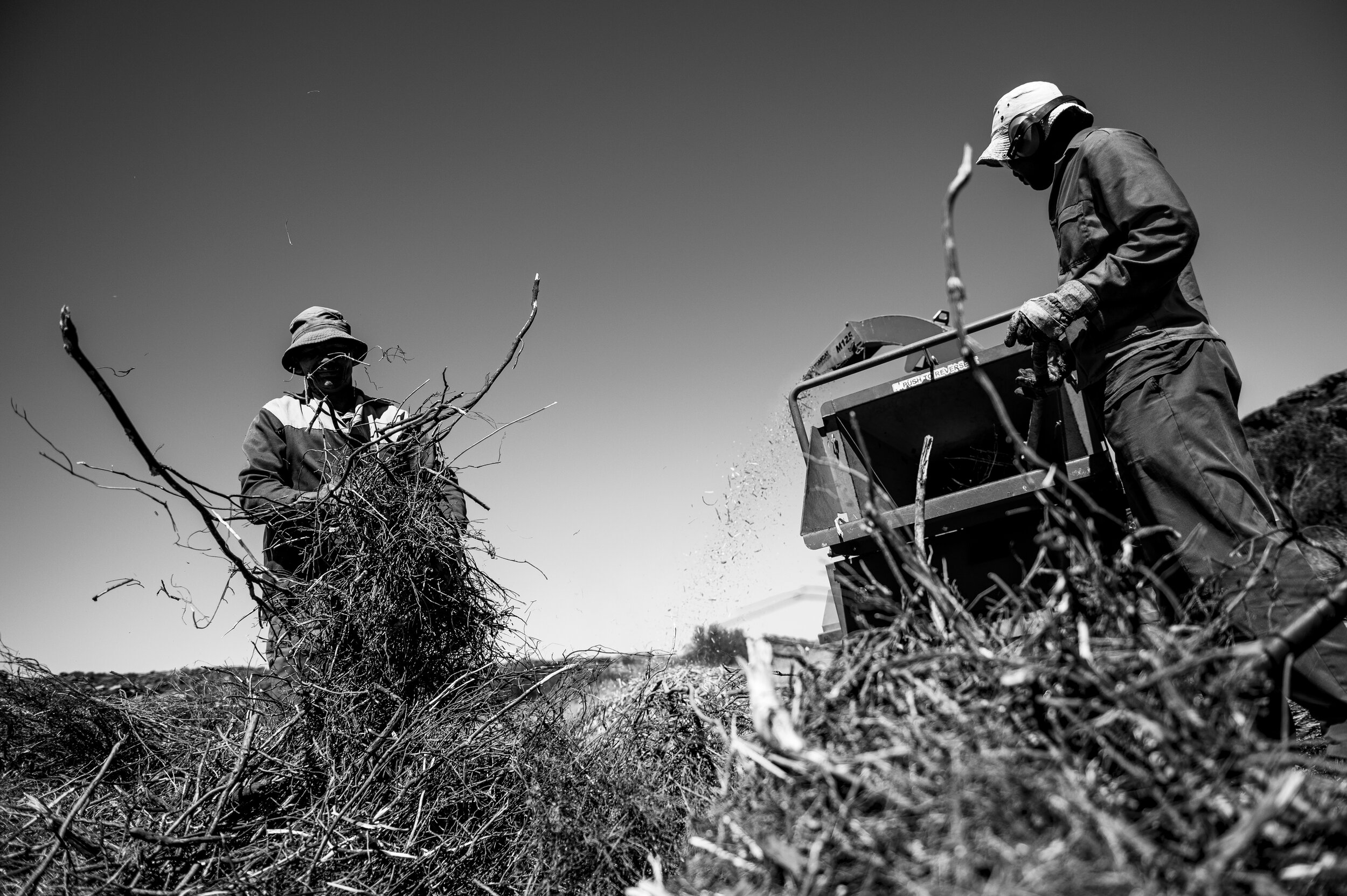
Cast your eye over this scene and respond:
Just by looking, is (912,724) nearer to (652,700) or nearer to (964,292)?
(964,292)

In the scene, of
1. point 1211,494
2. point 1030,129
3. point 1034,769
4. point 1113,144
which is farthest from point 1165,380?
point 1034,769

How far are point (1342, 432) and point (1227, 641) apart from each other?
11.7m

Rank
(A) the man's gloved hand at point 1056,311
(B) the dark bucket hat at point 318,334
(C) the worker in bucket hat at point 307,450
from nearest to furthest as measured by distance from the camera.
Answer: (A) the man's gloved hand at point 1056,311
(C) the worker in bucket hat at point 307,450
(B) the dark bucket hat at point 318,334

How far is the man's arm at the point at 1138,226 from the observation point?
2.39m

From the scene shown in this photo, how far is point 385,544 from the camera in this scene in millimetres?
2934

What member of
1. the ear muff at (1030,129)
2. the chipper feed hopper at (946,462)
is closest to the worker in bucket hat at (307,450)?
the chipper feed hopper at (946,462)

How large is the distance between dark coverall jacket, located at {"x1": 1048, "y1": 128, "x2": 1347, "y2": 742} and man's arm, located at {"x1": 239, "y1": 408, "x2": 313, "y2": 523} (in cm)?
293

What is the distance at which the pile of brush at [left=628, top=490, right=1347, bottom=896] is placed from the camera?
2.92 ft

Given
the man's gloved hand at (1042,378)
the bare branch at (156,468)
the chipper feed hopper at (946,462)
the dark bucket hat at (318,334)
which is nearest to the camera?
the bare branch at (156,468)

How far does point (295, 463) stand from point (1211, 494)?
3.56 metres

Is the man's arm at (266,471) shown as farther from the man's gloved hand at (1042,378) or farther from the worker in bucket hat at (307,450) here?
the man's gloved hand at (1042,378)

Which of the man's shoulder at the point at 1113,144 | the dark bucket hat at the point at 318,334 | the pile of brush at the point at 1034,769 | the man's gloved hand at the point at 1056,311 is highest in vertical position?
the dark bucket hat at the point at 318,334

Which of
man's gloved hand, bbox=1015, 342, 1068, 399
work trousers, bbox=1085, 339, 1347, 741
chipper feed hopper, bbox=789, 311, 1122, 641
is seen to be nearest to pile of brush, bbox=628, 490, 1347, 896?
work trousers, bbox=1085, 339, 1347, 741

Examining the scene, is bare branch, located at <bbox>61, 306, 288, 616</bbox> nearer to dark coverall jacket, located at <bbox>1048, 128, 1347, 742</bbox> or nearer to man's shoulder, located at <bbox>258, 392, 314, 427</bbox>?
man's shoulder, located at <bbox>258, 392, 314, 427</bbox>
